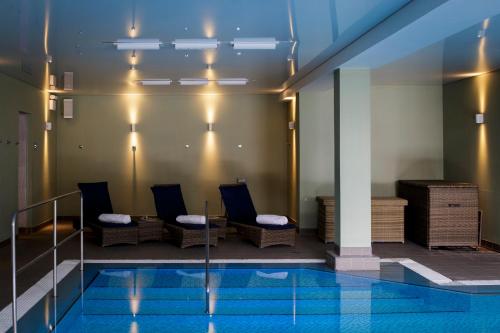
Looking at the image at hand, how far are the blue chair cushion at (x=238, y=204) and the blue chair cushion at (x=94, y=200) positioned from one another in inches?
94.0

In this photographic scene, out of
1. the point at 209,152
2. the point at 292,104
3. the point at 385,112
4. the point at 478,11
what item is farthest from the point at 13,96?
the point at 478,11

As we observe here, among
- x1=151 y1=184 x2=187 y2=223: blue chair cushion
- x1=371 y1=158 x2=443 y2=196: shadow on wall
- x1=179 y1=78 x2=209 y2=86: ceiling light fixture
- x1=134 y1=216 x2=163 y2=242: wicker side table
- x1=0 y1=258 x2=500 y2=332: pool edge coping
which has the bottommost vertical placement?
x1=0 y1=258 x2=500 y2=332: pool edge coping

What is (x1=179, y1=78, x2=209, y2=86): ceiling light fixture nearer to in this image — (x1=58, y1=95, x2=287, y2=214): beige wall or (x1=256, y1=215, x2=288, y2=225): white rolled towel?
(x1=58, y1=95, x2=287, y2=214): beige wall

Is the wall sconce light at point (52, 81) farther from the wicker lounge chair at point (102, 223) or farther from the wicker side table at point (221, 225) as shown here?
the wicker side table at point (221, 225)

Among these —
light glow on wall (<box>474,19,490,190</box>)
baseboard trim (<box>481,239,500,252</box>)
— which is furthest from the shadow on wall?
baseboard trim (<box>481,239,500,252</box>)

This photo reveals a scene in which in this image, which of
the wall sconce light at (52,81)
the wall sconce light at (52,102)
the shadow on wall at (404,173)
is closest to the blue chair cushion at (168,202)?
the wall sconce light at (52,81)

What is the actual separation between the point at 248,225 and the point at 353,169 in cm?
274

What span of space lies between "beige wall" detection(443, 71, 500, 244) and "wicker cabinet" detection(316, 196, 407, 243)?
1.41 m

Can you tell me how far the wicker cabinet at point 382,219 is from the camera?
9.26 meters

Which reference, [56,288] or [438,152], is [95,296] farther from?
[438,152]

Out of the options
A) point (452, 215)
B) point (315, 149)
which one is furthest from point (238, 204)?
point (452, 215)

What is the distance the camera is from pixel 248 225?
9.39 metres

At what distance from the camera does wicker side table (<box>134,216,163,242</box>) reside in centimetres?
946

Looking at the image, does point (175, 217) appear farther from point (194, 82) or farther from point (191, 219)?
point (194, 82)
